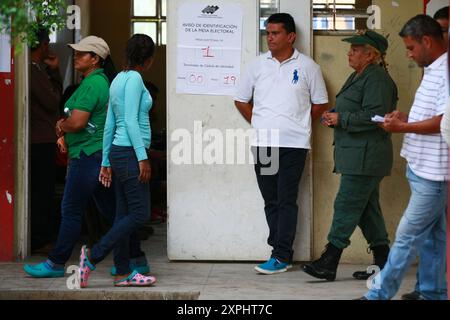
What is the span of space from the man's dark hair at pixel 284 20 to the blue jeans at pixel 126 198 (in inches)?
63.5

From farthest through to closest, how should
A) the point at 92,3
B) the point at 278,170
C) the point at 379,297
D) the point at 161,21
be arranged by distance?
the point at 161,21
the point at 92,3
the point at 278,170
the point at 379,297

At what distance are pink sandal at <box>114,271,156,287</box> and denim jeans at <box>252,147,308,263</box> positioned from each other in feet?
3.55

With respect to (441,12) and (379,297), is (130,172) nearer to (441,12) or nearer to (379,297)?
(379,297)

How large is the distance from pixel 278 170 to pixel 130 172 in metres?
1.32

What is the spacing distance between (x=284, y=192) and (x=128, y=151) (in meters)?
1.38

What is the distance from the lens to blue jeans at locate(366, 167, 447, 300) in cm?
605

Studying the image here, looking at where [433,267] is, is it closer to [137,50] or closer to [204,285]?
[204,285]

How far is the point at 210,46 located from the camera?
8102 millimetres

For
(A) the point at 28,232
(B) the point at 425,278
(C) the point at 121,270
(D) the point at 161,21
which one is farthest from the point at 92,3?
(B) the point at 425,278

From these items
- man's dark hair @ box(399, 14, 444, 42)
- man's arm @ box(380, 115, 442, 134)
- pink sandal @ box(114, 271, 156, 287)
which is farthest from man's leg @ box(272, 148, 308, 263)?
man's dark hair @ box(399, 14, 444, 42)

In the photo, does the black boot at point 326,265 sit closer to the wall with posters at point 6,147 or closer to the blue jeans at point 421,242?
the blue jeans at point 421,242

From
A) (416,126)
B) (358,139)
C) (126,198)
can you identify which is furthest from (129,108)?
(416,126)

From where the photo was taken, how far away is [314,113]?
7.91 metres

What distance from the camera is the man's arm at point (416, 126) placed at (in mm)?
5965
